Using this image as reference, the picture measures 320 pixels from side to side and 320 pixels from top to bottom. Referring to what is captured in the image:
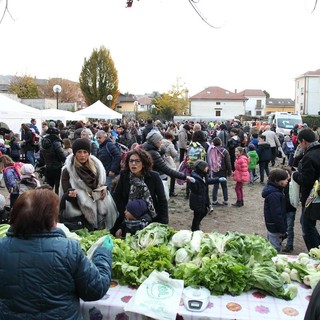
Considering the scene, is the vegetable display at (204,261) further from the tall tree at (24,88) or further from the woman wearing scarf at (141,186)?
the tall tree at (24,88)

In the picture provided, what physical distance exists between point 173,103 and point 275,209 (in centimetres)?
5622

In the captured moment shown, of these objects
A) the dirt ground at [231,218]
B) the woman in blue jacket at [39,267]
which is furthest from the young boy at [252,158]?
the woman in blue jacket at [39,267]

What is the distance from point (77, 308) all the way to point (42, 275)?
0.33 meters

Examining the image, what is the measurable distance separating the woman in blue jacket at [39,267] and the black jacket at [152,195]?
214 centimetres

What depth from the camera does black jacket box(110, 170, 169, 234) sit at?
405 centimetres

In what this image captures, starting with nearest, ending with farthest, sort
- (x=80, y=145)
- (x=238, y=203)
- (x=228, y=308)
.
Result: 1. (x=228, y=308)
2. (x=80, y=145)
3. (x=238, y=203)

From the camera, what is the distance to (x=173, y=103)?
6019cm

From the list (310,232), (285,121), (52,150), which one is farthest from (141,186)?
(285,121)

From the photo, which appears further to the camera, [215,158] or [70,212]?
[215,158]

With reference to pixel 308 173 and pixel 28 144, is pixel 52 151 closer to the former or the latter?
pixel 28 144

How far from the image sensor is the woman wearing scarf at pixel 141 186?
3955 mm

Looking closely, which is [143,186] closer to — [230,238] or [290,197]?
[230,238]

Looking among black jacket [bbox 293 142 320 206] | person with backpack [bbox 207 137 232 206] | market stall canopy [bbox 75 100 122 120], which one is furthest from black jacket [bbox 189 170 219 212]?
market stall canopy [bbox 75 100 122 120]

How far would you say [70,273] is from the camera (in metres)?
1.87
